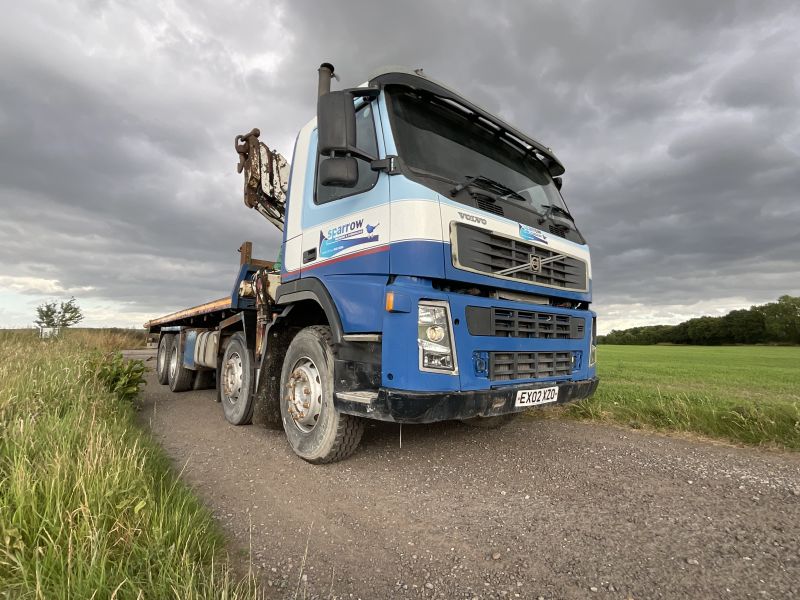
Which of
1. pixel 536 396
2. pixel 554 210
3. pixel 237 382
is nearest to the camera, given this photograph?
pixel 536 396

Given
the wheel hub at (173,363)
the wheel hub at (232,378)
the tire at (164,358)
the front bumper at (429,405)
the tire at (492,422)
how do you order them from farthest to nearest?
the tire at (164,358), the wheel hub at (173,363), the wheel hub at (232,378), the tire at (492,422), the front bumper at (429,405)

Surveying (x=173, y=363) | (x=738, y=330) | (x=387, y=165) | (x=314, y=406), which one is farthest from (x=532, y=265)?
(x=738, y=330)

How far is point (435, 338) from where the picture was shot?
2.88m

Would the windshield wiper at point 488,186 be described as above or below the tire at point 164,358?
above

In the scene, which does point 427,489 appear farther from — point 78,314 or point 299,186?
point 78,314

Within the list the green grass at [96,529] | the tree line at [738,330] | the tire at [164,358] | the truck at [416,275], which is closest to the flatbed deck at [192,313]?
the tire at [164,358]

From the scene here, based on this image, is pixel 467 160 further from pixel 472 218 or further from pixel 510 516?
pixel 510 516

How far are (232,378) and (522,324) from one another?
3.71 metres

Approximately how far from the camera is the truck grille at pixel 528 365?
313 centimetres

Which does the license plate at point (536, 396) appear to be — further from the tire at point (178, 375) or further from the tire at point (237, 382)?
the tire at point (178, 375)

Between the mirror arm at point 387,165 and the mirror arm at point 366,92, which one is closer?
the mirror arm at point 387,165

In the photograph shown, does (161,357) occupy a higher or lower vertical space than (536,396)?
lower

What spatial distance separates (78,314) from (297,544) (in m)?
30.0

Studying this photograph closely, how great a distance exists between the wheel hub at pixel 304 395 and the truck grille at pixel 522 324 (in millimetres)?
1353
